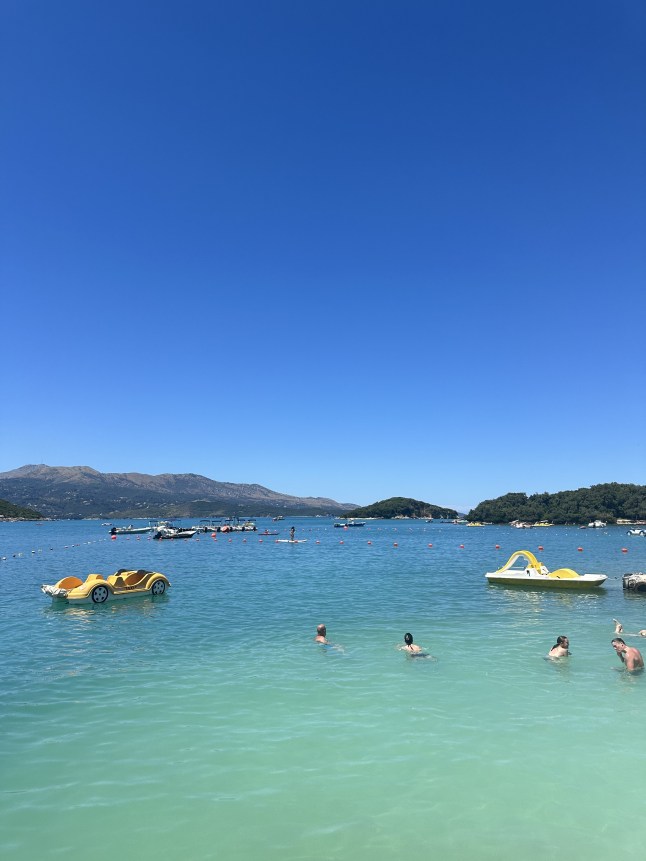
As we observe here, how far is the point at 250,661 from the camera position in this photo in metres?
16.3

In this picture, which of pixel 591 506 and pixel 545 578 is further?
pixel 591 506

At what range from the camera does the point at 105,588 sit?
27.7m

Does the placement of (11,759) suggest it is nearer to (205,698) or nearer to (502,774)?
(205,698)

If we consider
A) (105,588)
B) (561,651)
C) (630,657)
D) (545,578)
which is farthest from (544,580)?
(105,588)

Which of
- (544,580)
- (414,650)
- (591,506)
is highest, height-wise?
(591,506)

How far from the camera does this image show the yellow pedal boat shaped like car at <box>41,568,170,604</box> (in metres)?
26.8

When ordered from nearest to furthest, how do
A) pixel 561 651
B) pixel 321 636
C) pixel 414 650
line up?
pixel 561 651, pixel 414 650, pixel 321 636

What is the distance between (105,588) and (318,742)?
2012cm

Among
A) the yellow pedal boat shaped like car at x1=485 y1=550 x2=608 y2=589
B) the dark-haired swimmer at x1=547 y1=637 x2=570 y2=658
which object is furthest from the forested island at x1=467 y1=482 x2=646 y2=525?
the dark-haired swimmer at x1=547 y1=637 x2=570 y2=658

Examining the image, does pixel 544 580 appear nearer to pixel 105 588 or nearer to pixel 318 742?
pixel 105 588

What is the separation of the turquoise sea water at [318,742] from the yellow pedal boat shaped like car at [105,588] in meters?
4.28

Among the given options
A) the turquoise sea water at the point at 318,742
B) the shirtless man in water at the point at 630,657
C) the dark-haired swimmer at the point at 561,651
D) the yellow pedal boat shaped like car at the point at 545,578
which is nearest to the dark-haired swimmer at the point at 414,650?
the turquoise sea water at the point at 318,742

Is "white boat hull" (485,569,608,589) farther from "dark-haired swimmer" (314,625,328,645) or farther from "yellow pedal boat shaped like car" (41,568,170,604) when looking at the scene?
"yellow pedal boat shaped like car" (41,568,170,604)

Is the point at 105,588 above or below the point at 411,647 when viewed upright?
below
